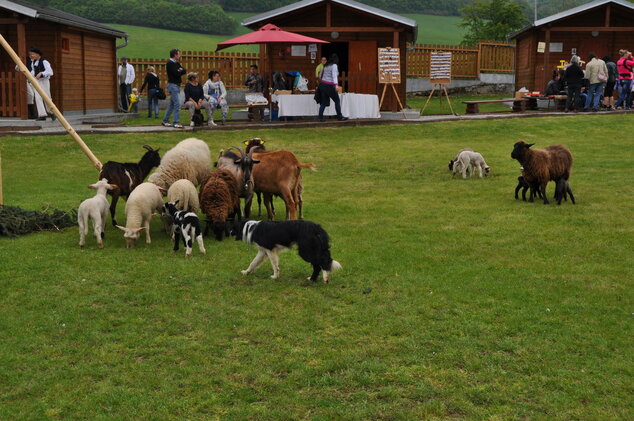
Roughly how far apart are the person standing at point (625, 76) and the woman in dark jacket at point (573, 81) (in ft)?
5.80

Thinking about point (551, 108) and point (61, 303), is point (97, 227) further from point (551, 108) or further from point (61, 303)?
point (551, 108)

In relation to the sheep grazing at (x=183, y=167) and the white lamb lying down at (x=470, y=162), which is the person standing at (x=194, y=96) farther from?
the sheep grazing at (x=183, y=167)

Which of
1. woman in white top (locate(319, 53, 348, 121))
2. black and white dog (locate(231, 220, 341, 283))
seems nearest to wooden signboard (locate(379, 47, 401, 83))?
woman in white top (locate(319, 53, 348, 121))

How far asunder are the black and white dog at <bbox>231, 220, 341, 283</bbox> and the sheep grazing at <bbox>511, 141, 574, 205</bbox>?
557 cm

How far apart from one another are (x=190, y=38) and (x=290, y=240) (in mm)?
67288

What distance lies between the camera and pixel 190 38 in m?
71.1

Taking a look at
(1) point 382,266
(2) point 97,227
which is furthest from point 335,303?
(2) point 97,227

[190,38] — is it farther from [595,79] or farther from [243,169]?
[243,169]

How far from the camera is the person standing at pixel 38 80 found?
2039 cm

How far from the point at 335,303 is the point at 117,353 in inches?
87.5

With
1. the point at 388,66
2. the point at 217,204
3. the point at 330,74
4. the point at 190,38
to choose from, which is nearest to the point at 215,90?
the point at 330,74

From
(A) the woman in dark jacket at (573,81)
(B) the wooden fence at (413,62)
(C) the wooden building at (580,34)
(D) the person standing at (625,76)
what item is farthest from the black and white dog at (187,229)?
(B) the wooden fence at (413,62)

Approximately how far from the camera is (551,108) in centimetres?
2725

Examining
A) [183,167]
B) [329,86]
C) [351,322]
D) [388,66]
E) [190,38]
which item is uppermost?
[190,38]
